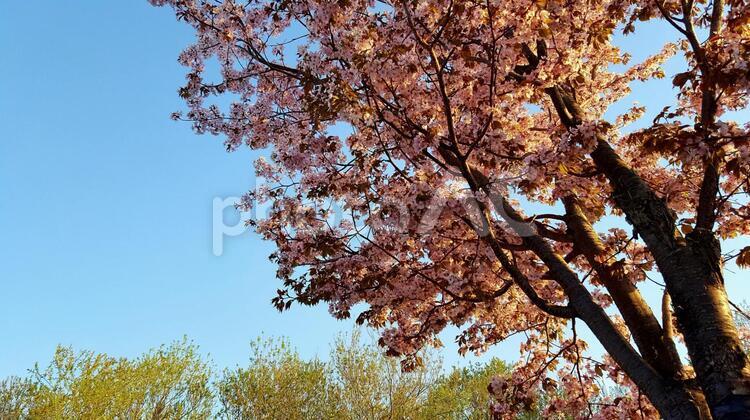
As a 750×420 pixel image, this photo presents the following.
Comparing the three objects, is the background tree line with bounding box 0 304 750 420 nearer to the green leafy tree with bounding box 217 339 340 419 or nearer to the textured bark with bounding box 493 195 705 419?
the green leafy tree with bounding box 217 339 340 419

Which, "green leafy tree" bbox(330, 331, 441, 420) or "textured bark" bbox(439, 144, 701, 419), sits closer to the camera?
"textured bark" bbox(439, 144, 701, 419)

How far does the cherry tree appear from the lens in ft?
15.0

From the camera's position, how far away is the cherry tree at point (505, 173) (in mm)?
4582

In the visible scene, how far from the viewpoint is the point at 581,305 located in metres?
5.46

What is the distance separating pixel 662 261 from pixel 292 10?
516 cm

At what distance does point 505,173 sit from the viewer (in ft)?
21.6

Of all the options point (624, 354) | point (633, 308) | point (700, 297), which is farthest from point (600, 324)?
point (700, 297)

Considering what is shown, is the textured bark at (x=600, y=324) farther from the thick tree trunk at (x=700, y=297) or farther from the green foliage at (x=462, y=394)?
the green foliage at (x=462, y=394)

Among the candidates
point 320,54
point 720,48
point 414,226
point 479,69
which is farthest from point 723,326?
point 320,54

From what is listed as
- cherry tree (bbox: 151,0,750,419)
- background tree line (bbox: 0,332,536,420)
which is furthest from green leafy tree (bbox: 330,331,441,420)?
cherry tree (bbox: 151,0,750,419)

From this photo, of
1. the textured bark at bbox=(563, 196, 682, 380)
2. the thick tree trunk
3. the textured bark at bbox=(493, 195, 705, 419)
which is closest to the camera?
the thick tree trunk

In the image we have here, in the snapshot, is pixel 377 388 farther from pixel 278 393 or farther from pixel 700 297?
pixel 700 297

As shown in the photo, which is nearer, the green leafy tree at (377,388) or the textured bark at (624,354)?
the textured bark at (624,354)

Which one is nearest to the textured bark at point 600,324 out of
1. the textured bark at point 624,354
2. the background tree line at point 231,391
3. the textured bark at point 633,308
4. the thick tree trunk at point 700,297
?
the textured bark at point 624,354
